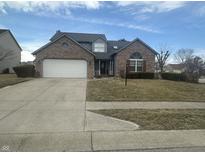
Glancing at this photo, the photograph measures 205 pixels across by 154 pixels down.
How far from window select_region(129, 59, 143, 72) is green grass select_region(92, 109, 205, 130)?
818 inches

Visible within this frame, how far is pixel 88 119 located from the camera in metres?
7.77

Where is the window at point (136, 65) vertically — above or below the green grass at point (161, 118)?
above

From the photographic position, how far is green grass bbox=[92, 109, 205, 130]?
23.1 feet

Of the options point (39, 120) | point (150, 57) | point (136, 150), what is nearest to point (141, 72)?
point (150, 57)

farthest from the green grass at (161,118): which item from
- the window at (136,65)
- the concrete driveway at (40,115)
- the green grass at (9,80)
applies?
the window at (136,65)

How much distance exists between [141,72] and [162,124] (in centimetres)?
2097

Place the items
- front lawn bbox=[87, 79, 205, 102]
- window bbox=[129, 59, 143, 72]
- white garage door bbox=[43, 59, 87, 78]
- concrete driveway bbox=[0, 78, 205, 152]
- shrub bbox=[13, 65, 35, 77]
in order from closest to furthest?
concrete driveway bbox=[0, 78, 205, 152] → front lawn bbox=[87, 79, 205, 102] → shrub bbox=[13, 65, 35, 77] → white garage door bbox=[43, 59, 87, 78] → window bbox=[129, 59, 143, 72]

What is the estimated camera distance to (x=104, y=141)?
5605mm

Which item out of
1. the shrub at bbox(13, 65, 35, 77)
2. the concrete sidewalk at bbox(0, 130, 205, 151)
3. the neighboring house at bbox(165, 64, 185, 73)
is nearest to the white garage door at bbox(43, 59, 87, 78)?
the shrub at bbox(13, 65, 35, 77)

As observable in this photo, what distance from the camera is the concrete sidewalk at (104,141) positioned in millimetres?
5192

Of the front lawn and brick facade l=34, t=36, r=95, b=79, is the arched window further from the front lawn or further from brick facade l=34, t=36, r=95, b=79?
the front lawn

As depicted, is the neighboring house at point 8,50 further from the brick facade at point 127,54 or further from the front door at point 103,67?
the brick facade at point 127,54

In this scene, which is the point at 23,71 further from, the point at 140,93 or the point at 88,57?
the point at 140,93

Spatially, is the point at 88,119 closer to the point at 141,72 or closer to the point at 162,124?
the point at 162,124
